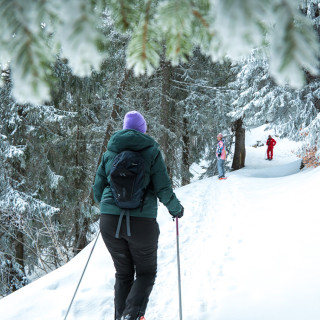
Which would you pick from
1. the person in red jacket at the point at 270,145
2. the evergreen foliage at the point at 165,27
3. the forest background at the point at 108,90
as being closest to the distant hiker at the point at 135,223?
the forest background at the point at 108,90

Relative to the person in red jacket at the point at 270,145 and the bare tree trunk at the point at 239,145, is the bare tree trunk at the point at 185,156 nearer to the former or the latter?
the bare tree trunk at the point at 239,145

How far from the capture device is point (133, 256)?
7.47 ft

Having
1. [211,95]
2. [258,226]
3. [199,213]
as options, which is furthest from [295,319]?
[211,95]

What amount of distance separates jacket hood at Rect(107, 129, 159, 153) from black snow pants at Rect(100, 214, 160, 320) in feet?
2.03

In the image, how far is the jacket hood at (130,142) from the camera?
224 centimetres

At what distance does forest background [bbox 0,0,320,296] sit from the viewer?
867mm

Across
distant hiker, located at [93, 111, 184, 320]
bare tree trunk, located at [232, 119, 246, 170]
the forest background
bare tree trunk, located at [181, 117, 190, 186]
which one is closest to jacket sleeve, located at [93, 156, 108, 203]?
distant hiker, located at [93, 111, 184, 320]

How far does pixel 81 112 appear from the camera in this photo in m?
8.80

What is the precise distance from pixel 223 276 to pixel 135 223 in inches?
80.5

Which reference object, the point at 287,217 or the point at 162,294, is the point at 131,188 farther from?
the point at 287,217

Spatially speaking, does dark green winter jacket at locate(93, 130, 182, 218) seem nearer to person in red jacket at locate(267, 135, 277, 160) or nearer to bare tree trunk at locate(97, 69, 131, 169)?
bare tree trunk at locate(97, 69, 131, 169)

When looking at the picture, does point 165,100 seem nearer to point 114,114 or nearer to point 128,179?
point 114,114

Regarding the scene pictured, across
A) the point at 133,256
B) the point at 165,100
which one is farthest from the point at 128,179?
the point at 165,100

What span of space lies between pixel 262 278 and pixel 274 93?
793cm
